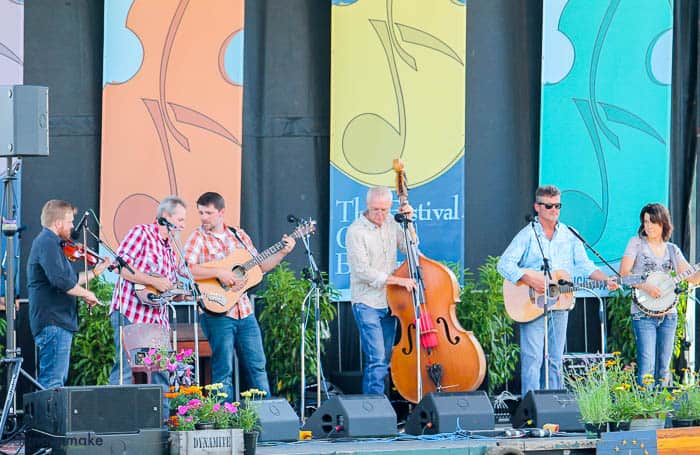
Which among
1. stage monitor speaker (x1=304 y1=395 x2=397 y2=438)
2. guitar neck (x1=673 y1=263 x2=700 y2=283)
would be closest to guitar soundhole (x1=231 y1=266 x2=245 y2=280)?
stage monitor speaker (x1=304 y1=395 x2=397 y2=438)

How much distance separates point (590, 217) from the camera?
33.0ft

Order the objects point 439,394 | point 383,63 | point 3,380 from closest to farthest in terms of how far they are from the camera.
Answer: point 439,394 < point 3,380 < point 383,63

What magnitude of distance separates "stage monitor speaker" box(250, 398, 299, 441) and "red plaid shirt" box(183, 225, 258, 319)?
1.40 metres

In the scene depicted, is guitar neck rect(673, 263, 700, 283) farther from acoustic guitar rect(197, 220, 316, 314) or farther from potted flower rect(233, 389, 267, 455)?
potted flower rect(233, 389, 267, 455)

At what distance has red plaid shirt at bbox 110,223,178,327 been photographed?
8203 mm

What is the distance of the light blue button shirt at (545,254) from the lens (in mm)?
8805

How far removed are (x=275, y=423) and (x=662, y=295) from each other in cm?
338

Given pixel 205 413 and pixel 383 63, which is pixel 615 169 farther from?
pixel 205 413

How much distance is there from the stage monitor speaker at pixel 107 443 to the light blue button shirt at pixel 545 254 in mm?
3218

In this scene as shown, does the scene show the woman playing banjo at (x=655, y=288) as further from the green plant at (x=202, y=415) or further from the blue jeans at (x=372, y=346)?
the green plant at (x=202, y=415)

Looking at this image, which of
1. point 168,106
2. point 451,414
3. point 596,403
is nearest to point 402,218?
point 451,414

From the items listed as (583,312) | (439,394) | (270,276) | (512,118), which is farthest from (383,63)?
(439,394)

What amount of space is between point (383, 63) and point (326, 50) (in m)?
0.53

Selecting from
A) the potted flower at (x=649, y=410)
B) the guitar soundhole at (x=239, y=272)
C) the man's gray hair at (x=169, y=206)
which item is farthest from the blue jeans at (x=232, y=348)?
the potted flower at (x=649, y=410)
